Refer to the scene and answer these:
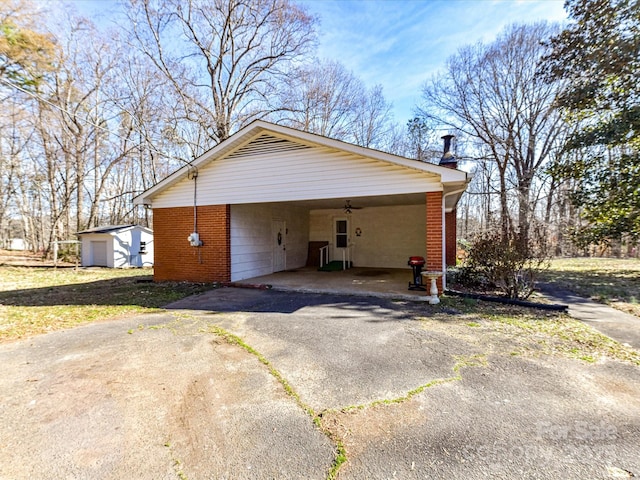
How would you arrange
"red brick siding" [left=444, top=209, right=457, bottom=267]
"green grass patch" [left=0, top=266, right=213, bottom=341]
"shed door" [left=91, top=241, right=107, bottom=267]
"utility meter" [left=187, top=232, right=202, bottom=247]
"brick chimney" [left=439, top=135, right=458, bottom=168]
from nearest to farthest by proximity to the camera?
"green grass patch" [left=0, top=266, right=213, bottom=341]
"brick chimney" [left=439, top=135, right=458, bottom=168]
"utility meter" [left=187, top=232, right=202, bottom=247]
"red brick siding" [left=444, top=209, right=457, bottom=267]
"shed door" [left=91, top=241, right=107, bottom=267]

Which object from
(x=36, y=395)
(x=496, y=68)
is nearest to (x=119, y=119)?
(x=36, y=395)

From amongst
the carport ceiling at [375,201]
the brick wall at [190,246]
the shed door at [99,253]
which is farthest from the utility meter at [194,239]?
the shed door at [99,253]

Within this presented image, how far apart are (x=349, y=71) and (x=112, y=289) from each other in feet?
64.9

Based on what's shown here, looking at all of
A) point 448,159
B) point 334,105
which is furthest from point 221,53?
point 448,159

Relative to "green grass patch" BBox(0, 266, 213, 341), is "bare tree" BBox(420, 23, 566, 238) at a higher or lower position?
higher

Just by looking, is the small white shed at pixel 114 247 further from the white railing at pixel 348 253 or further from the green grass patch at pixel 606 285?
the green grass patch at pixel 606 285

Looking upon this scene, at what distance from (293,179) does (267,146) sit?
1.23 m

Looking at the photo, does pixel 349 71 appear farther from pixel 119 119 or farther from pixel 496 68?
pixel 119 119

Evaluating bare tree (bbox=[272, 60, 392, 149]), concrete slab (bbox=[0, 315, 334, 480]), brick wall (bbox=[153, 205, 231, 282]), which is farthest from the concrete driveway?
bare tree (bbox=[272, 60, 392, 149])

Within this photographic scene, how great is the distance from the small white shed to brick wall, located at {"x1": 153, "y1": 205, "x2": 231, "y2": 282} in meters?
8.40

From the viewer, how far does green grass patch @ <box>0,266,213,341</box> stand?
18.6 feet

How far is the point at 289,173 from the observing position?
27.3 ft

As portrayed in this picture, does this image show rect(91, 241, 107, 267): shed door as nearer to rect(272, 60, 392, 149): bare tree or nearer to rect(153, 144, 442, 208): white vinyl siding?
rect(153, 144, 442, 208): white vinyl siding

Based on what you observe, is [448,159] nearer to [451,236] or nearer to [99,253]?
[451,236]
